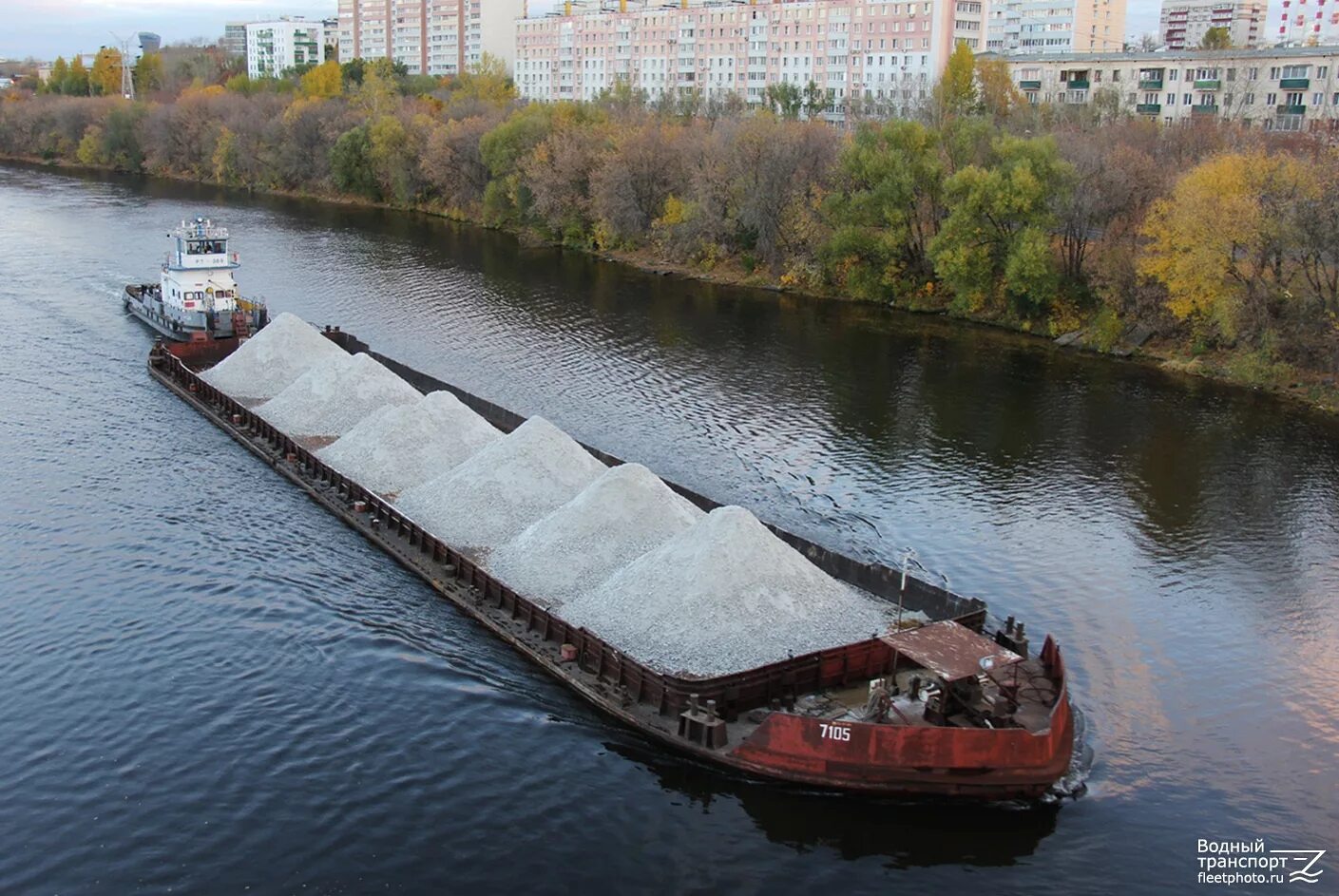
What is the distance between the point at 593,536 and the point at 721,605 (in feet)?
16.0

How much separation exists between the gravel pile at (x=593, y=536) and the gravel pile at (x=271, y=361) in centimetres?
1946

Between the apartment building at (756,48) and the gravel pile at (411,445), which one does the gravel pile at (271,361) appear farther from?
the apartment building at (756,48)

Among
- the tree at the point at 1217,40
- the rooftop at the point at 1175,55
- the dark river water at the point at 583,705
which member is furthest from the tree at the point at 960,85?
the dark river water at the point at 583,705

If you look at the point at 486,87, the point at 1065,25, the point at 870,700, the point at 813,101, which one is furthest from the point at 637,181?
the point at 1065,25

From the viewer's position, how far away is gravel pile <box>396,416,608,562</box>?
1283 inches

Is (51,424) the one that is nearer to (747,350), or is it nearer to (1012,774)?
(747,350)

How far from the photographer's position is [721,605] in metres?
26.3

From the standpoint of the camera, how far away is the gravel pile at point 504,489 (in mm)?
32594

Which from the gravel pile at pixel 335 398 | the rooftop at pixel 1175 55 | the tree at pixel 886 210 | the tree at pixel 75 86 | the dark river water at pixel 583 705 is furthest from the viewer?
the tree at pixel 75 86

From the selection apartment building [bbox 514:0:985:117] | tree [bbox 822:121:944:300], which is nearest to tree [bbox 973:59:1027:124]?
apartment building [bbox 514:0:985:117]

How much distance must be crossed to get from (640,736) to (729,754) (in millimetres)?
2198

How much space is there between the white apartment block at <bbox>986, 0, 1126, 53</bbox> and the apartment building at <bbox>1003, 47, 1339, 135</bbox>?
47640mm

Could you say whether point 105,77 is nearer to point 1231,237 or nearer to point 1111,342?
point 1111,342

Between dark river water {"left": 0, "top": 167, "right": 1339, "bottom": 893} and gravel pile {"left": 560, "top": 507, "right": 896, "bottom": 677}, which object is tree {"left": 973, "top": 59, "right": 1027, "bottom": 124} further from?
gravel pile {"left": 560, "top": 507, "right": 896, "bottom": 677}
